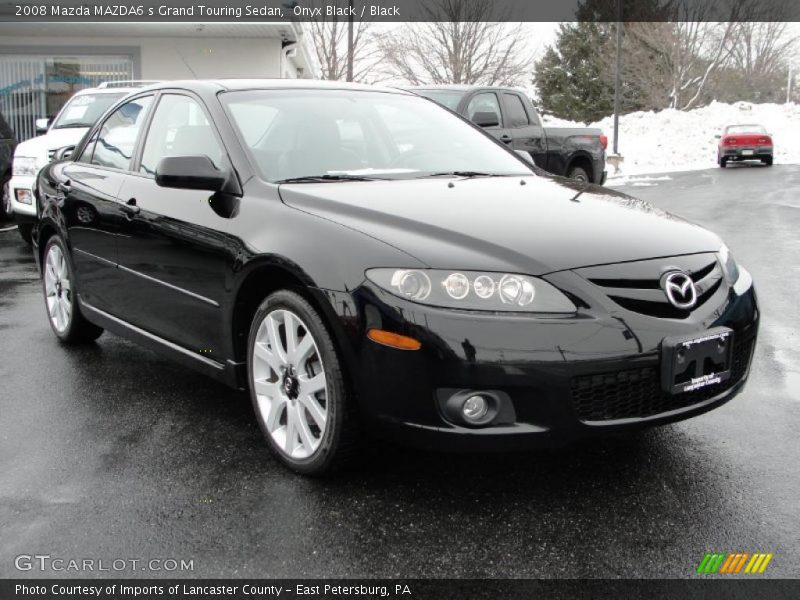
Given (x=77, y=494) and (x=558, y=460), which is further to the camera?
(x=558, y=460)

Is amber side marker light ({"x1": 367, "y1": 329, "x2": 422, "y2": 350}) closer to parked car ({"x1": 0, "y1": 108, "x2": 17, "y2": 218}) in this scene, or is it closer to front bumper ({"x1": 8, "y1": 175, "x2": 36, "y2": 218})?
front bumper ({"x1": 8, "y1": 175, "x2": 36, "y2": 218})

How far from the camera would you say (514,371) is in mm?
2814

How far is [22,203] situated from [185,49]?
10.3 m

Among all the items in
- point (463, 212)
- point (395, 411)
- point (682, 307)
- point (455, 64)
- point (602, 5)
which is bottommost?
point (395, 411)

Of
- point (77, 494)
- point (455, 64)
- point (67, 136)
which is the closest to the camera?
point (77, 494)

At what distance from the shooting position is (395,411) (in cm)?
296

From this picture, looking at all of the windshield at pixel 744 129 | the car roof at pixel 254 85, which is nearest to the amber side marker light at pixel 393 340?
the car roof at pixel 254 85

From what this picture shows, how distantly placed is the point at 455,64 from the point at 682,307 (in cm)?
3289

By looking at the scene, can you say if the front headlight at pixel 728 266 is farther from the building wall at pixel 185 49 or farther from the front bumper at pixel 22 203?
the building wall at pixel 185 49

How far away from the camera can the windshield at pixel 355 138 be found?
156 inches

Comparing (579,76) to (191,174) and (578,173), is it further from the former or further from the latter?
(191,174)

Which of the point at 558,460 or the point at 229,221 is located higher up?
the point at 229,221

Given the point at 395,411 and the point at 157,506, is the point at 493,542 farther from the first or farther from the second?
the point at 157,506

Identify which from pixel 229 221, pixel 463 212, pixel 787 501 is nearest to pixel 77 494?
pixel 229 221
